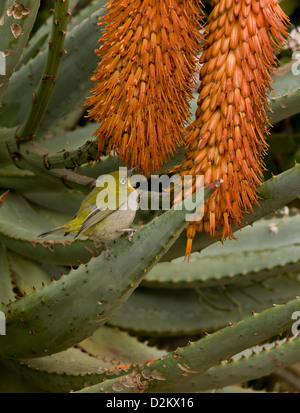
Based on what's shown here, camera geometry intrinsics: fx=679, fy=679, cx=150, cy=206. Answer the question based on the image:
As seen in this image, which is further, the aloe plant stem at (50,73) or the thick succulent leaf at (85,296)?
the aloe plant stem at (50,73)

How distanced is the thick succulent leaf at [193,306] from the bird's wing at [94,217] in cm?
53

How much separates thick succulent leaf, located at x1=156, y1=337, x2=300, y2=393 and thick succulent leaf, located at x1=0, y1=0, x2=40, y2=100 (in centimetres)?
62

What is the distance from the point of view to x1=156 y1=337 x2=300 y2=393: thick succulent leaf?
1.11 m

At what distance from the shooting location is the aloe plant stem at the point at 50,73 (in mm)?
1141

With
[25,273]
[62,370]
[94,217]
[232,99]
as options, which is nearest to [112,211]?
[94,217]

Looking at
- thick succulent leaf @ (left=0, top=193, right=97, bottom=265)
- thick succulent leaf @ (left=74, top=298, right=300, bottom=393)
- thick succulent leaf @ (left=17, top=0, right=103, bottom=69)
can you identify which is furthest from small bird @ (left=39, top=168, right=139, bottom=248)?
thick succulent leaf @ (left=17, top=0, right=103, bottom=69)

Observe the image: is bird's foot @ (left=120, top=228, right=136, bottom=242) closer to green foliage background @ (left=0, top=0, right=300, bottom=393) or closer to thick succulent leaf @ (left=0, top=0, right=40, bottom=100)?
green foliage background @ (left=0, top=0, right=300, bottom=393)

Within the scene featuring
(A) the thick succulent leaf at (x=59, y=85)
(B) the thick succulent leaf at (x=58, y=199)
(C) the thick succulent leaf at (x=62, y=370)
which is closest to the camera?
(C) the thick succulent leaf at (x=62, y=370)

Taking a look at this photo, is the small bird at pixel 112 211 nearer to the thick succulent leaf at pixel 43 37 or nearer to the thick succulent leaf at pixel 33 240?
the thick succulent leaf at pixel 33 240

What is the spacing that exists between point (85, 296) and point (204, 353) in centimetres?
21

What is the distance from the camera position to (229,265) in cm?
156

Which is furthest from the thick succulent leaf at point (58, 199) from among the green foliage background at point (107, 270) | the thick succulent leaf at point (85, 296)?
the thick succulent leaf at point (85, 296)

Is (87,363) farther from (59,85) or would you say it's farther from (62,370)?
(59,85)

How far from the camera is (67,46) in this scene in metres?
1.54
